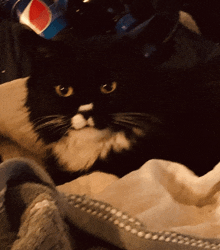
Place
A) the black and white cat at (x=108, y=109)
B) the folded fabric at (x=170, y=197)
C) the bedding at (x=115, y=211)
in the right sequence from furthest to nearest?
the black and white cat at (x=108, y=109), the folded fabric at (x=170, y=197), the bedding at (x=115, y=211)

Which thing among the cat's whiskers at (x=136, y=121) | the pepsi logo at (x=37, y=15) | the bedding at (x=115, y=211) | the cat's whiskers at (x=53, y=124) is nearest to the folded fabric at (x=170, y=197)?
the bedding at (x=115, y=211)

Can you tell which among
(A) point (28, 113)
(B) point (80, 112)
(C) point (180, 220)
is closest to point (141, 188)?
(C) point (180, 220)

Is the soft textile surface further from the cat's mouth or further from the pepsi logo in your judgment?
the pepsi logo

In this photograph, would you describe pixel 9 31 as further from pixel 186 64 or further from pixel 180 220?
pixel 180 220

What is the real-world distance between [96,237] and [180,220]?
0.51 ft

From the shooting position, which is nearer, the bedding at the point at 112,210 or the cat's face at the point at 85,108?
the bedding at the point at 112,210

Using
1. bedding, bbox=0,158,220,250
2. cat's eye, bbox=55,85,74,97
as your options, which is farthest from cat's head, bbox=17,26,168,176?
bedding, bbox=0,158,220,250

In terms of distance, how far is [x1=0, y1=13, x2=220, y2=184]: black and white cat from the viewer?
0.58 metres

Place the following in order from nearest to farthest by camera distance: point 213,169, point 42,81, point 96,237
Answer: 1. point 96,237
2. point 213,169
3. point 42,81

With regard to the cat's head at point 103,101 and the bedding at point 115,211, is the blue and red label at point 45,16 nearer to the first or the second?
the cat's head at point 103,101

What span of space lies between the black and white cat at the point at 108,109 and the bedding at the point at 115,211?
0.07 m

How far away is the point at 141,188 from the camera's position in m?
0.48

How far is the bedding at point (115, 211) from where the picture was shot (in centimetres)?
32

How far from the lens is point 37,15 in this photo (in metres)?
0.67
